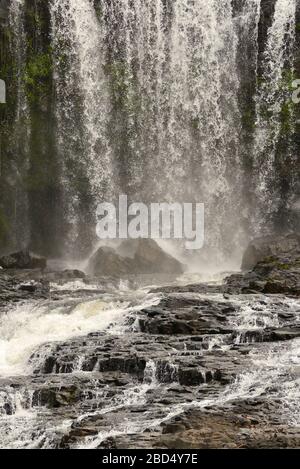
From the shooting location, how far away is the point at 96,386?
2062 cm

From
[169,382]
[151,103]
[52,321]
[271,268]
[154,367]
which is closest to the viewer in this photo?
[169,382]

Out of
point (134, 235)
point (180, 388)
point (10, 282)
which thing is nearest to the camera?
point (180, 388)

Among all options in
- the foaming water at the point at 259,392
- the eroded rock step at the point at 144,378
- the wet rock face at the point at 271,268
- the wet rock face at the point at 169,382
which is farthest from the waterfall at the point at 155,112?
the foaming water at the point at 259,392

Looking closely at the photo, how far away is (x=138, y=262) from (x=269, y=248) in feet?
23.5

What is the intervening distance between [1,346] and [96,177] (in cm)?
2481

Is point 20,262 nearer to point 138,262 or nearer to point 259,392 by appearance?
point 138,262

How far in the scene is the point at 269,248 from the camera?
39375mm

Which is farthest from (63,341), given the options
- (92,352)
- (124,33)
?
(124,33)

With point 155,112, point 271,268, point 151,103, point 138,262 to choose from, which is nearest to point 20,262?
point 138,262

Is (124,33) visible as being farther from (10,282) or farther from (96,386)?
(96,386)

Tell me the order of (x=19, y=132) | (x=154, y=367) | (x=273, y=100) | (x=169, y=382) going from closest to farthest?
1. (x=169, y=382)
2. (x=154, y=367)
3. (x=19, y=132)
4. (x=273, y=100)

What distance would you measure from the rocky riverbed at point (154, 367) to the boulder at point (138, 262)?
6.10 m

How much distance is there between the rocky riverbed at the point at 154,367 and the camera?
16.9 m

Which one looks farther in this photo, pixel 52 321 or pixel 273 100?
pixel 273 100
